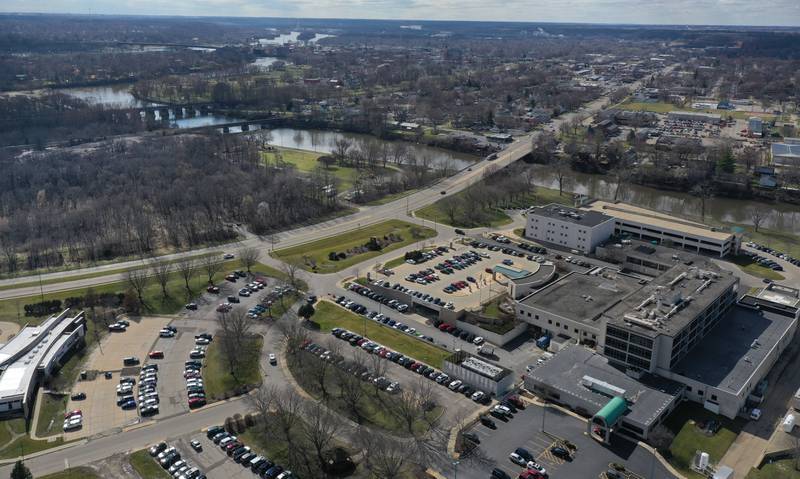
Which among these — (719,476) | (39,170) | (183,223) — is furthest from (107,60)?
(719,476)

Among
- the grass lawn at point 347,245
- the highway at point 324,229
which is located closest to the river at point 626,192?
the highway at point 324,229

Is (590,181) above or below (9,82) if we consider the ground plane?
below

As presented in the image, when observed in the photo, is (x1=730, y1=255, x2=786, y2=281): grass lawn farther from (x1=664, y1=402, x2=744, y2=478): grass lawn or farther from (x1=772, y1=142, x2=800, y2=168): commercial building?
(x1=772, y1=142, x2=800, y2=168): commercial building

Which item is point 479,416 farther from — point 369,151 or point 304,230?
point 369,151

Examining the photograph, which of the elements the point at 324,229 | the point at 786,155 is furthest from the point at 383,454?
the point at 786,155

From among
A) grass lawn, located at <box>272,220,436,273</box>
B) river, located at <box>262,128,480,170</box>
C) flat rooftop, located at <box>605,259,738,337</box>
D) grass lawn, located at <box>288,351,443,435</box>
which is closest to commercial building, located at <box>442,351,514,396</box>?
grass lawn, located at <box>288,351,443,435</box>
